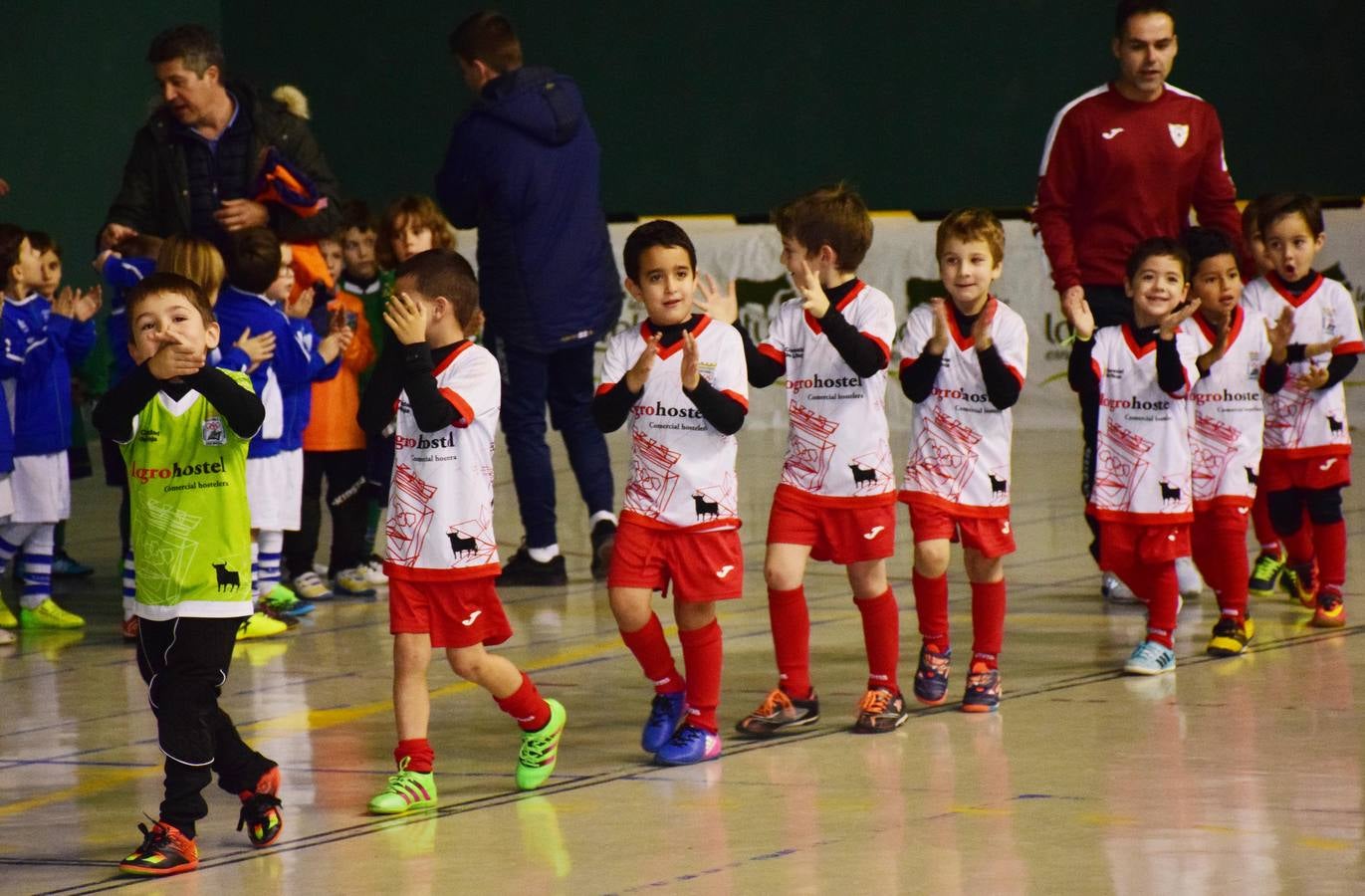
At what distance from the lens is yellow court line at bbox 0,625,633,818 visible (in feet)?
17.5

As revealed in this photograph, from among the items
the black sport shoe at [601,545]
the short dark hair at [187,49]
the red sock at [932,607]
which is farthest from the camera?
the black sport shoe at [601,545]

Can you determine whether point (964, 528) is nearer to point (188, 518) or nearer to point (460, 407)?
point (460, 407)

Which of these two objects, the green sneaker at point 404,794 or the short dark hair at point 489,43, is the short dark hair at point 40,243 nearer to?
the short dark hair at point 489,43

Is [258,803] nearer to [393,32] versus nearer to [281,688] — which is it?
[281,688]

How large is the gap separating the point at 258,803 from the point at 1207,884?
2096 mm

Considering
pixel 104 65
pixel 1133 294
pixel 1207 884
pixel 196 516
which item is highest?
Result: pixel 104 65

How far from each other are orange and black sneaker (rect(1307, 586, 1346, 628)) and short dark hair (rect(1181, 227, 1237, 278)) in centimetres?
120

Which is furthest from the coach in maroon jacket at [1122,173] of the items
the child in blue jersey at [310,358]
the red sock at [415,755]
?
the red sock at [415,755]

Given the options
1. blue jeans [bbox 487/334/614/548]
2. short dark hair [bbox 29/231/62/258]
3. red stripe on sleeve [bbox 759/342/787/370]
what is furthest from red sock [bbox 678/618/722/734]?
short dark hair [bbox 29/231/62/258]

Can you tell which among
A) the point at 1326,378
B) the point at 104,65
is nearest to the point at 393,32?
the point at 104,65

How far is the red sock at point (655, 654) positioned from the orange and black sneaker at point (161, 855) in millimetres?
1432

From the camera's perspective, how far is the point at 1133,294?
21.7ft

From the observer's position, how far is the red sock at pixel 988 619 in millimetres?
6090

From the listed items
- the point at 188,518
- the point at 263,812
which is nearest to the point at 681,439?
the point at 188,518
